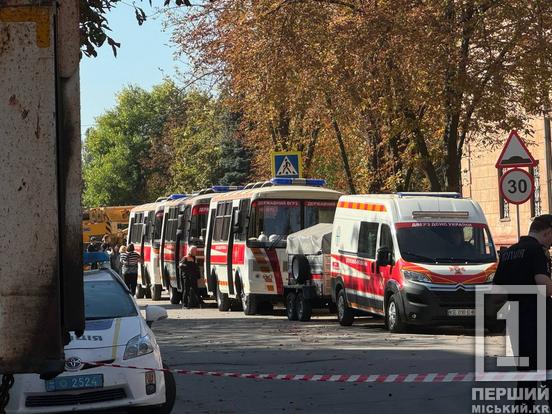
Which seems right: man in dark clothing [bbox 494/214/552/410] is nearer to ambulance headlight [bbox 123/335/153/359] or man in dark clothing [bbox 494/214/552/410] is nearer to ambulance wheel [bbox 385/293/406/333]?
ambulance headlight [bbox 123/335/153/359]

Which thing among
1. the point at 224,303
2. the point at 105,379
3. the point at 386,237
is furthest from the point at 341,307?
the point at 105,379

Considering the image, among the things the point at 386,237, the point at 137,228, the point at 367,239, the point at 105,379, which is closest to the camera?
the point at 105,379

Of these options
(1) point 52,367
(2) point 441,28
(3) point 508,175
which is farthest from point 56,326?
(2) point 441,28

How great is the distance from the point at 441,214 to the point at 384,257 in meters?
1.36

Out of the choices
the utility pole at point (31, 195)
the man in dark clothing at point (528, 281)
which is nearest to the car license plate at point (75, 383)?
the man in dark clothing at point (528, 281)

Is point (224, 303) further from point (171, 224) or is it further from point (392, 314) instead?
point (392, 314)

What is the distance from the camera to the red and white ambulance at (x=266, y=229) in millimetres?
30078

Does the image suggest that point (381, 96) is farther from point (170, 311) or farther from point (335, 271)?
point (170, 311)

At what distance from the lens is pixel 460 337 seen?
21625 mm

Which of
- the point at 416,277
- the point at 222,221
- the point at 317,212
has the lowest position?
the point at 416,277

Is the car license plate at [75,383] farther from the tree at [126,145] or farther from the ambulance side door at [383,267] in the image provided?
the tree at [126,145]

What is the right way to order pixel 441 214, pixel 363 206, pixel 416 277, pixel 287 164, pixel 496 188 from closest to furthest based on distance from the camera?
pixel 416 277 < pixel 441 214 < pixel 363 206 < pixel 287 164 < pixel 496 188

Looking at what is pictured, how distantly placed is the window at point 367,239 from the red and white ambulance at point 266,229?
5.33m

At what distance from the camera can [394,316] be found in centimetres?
2273
